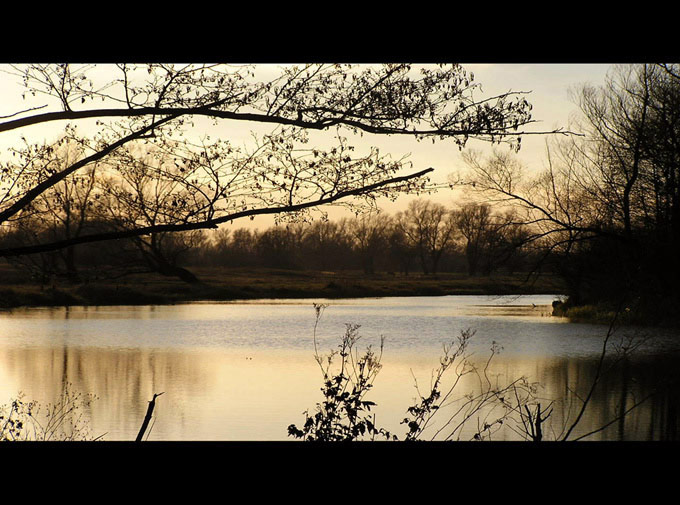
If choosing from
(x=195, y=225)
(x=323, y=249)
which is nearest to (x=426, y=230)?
(x=323, y=249)

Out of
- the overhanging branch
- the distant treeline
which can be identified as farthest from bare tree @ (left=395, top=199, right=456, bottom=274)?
the overhanging branch

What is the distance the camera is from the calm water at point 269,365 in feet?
30.8

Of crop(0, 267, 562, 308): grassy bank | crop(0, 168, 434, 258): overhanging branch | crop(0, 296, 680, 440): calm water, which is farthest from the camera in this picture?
crop(0, 267, 562, 308): grassy bank

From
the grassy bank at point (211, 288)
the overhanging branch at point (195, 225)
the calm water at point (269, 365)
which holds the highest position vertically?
the overhanging branch at point (195, 225)

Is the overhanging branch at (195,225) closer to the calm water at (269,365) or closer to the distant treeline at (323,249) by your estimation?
the distant treeline at (323,249)

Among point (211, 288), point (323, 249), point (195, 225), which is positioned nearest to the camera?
point (195, 225)

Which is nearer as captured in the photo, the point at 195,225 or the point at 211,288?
the point at 195,225

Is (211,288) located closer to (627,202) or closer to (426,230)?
(426,230)

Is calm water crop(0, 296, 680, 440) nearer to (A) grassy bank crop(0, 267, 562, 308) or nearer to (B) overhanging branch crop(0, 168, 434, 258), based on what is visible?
(A) grassy bank crop(0, 267, 562, 308)

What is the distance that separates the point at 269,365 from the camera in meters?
13.3

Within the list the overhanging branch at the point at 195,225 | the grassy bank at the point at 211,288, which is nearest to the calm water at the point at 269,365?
the grassy bank at the point at 211,288

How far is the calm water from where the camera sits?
9.38 m
